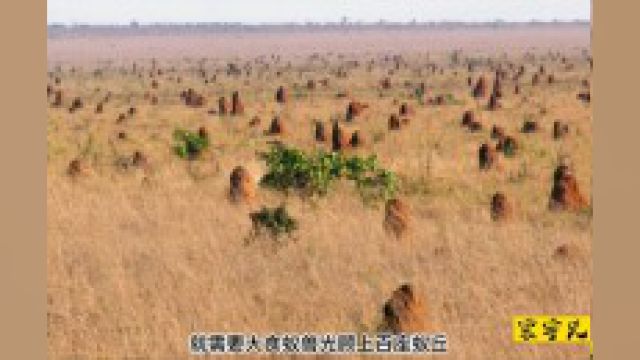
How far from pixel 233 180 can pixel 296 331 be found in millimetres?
6267

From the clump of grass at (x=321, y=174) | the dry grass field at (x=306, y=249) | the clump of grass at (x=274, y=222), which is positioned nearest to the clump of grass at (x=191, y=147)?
the dry grass field at (x=306, y=249)

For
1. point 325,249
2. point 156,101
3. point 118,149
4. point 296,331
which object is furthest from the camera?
point 156,101

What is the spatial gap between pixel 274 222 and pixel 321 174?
10.1 ft

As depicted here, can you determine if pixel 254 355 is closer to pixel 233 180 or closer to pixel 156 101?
pixel 233 180

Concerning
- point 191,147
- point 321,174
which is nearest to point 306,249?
point 321,174

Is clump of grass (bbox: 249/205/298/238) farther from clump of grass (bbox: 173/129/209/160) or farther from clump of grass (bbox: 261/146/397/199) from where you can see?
clump of grass (bbox: 173/129/209/160)

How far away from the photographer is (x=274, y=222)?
14.3 metres

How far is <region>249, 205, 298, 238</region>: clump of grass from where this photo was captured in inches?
562

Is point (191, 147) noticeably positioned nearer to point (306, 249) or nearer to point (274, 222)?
point (274, 222)

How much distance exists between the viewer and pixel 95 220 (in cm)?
1622

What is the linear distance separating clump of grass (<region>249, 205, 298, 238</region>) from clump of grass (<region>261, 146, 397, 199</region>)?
299 cm

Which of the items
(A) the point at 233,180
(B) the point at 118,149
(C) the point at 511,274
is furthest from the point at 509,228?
(B) the point at 118,149

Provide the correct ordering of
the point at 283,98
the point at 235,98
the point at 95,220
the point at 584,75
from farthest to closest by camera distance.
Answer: the point at 584,75 → the point at 283,98 → the point at 235,98 → the point at 95,220

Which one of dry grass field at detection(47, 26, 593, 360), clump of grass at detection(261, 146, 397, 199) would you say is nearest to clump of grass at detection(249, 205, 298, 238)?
dry grass field at detection(47, 26, 593, 360)
